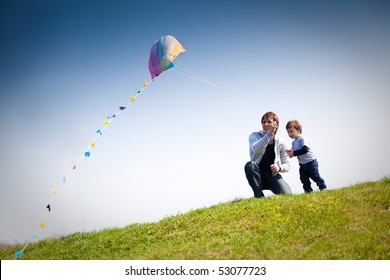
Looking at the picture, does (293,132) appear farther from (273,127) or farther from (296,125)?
(273,127)

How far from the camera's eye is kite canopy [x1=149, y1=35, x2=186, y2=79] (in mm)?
9758

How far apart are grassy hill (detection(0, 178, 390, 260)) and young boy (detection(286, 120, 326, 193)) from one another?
0.79 meters

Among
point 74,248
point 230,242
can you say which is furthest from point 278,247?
point 74,248

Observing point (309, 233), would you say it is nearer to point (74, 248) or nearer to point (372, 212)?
point (372, 212)

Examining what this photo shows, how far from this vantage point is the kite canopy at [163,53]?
9758 millimetres

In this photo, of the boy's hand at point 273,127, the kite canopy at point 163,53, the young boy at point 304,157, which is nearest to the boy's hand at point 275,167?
the young boy at point 304,157

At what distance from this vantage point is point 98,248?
27.6 ft

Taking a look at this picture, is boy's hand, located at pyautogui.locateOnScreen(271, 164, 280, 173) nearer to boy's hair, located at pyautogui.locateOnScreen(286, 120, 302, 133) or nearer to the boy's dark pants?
the boy's dark pants

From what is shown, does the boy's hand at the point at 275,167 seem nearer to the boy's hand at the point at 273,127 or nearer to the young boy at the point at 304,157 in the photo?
the young boy at the point at 304,157

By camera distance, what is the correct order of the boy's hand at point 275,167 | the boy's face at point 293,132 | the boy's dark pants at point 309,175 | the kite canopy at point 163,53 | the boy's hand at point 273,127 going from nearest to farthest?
1. the boy's hand at point 273,127
2. the boy's hand at point 275,167
3. the boy's dark pants at point 309,175
4. the boy's face at point 293,132
5. the kite canopy at point 163,53

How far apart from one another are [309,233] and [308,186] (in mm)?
3302

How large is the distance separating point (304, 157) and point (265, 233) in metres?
3.22

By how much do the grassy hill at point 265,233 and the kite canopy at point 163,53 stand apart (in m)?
4.38

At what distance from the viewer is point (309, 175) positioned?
912cm
